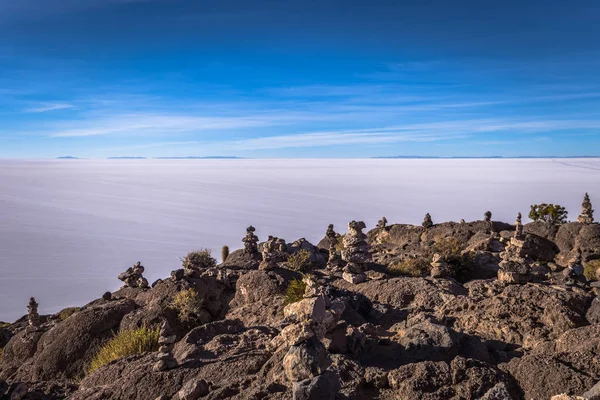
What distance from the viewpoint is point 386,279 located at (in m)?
13.0

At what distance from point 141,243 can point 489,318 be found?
38748 mm

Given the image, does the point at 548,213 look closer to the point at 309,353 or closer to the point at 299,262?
the point at 299,262

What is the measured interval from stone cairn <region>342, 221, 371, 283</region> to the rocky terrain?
0.14 feet

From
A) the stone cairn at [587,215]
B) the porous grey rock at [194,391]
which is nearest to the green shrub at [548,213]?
the stone cairn at [587,215]

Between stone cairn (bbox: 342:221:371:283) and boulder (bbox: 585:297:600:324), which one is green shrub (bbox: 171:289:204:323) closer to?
stone cairn (bbox: 342:221:371:283)

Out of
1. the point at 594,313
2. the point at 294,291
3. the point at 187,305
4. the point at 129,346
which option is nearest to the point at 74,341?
the point at 129,346

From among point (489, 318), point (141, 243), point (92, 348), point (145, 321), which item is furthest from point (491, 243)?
point (141, 243)

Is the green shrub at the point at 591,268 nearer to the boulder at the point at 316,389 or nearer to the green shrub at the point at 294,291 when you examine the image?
the green shrub at the point at 294,291

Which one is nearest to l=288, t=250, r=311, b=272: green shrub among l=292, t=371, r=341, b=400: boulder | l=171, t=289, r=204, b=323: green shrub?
l=171, t=289, r=204, b=323: green shrub

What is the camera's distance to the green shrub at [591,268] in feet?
56.7

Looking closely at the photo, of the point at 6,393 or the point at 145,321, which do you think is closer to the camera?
the point at 6,393

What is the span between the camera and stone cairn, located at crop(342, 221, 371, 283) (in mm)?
13805

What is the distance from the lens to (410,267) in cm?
1544

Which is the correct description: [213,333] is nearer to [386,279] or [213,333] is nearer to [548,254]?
[386,279]
